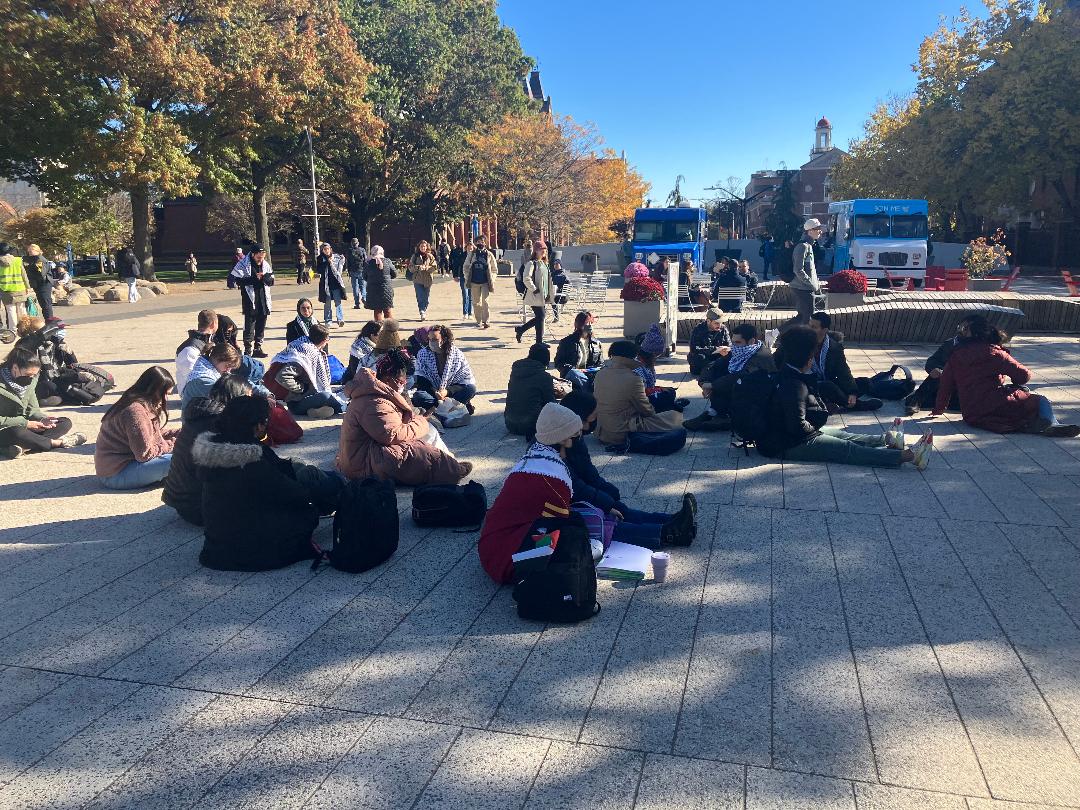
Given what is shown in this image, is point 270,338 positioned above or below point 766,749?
above

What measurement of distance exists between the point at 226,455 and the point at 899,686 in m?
3.86

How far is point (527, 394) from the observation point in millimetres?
8367

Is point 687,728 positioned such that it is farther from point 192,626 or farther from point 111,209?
point 111,209

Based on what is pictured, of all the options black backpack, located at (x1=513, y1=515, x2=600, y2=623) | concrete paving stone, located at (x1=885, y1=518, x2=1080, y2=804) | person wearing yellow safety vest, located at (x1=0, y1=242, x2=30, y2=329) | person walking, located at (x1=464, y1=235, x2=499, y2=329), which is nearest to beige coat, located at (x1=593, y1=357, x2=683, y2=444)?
concrete paving stone, located at (x1=885, y1=518, x2=1080, y2=804)

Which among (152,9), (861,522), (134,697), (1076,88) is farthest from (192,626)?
(1076,88)

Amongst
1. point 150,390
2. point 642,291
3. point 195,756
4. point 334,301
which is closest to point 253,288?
point 334,301

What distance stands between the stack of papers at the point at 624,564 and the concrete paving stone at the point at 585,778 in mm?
1630

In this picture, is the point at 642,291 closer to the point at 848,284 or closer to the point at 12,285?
the point at 848,284

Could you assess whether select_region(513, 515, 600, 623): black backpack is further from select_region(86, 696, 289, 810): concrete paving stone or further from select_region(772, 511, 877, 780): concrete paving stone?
select_region(86, 696, 289, 810): concrete paving stone

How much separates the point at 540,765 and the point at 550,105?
105m

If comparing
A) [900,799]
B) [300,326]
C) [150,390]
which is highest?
[300,326]

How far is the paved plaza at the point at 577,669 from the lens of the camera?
3223mm

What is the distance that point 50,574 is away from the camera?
5.29 metres

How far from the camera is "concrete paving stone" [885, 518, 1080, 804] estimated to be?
3189mm
